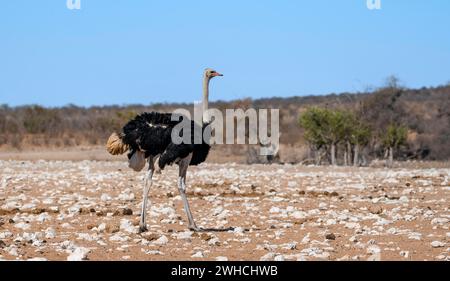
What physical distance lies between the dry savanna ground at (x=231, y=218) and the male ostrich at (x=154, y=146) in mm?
807

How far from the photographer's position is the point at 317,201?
15.8 m

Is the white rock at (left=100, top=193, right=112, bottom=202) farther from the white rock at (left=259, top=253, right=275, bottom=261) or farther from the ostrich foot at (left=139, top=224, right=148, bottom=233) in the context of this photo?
the white rock at (left=259, top=253, right=275, bottom=261)

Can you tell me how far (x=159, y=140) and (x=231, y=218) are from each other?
7.01 feet

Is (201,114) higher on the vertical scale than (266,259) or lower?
higher

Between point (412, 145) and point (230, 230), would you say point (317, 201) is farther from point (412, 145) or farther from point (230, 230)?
point (412, 145)

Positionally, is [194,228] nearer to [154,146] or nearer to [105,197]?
[154,146]

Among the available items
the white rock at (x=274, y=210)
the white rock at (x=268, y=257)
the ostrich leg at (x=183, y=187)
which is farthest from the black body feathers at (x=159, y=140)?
the white rock at (x=268, y=257)

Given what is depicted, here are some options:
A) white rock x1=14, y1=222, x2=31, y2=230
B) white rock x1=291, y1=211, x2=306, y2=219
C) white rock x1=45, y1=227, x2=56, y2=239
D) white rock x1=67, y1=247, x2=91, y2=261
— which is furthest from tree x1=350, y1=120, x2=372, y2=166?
white rock x1=67, y1=247, x2=91, y2=261

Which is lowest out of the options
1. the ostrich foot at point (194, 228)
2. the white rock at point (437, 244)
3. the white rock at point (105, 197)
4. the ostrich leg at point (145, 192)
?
the white rock at point (105, 197)

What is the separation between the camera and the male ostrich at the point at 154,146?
11867 mm

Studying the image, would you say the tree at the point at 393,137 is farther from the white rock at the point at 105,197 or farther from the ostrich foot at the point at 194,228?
the ostrich foot at the point at 194,228

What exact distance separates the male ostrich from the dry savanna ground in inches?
31.8
